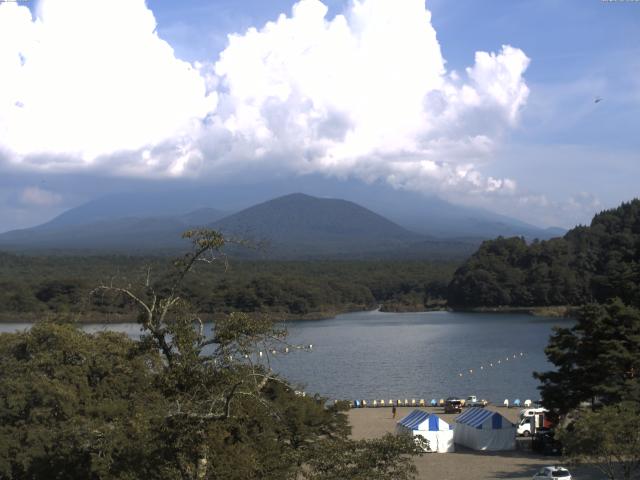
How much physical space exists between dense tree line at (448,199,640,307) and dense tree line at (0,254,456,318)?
4923mm

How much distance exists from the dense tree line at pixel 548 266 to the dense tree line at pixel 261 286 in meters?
4.92

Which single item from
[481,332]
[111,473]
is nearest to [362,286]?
[481,332]

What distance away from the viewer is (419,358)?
35562 mm

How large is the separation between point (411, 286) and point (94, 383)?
60.9 m

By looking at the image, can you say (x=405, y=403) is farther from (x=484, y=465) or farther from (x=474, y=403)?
(x=484, y=465)

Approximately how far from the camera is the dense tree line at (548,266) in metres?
62.3

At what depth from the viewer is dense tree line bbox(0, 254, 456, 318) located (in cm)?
5578

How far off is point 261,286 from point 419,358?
25.5 meters

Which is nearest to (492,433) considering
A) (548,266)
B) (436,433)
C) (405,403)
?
(436,433)

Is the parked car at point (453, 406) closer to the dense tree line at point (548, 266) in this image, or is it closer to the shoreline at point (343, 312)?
the shoreline at point (343, 312)

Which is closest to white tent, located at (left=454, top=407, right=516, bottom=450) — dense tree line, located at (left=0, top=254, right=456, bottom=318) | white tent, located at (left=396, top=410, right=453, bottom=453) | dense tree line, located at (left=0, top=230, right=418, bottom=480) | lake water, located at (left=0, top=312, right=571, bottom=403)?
white tent, located at (left=396, top=410, right=453, bottom=453)

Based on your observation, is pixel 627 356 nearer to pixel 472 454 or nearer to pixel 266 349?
pixel 472 454

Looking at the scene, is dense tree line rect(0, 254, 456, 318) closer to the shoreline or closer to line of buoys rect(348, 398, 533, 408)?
the shoreline

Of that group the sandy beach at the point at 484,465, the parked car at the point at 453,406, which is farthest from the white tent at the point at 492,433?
the parked car at the point at 453,406
